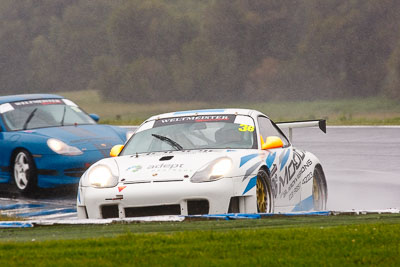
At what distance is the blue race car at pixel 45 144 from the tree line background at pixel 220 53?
182 feet

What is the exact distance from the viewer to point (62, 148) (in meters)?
13.1

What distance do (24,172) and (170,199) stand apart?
17.5ft

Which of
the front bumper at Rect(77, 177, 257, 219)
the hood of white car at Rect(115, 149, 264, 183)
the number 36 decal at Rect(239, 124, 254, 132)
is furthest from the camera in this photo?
the number 36 decal at Rect(239, 124, 254, 132)

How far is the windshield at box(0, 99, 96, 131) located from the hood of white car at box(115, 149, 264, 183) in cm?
487

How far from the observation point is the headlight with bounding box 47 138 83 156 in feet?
42.8

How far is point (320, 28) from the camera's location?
7975cm

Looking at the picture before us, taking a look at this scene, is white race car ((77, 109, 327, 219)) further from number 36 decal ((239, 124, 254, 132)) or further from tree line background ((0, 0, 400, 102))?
tree line background ((0, 0, 400, 102))

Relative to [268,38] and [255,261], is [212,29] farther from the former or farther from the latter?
[255,261]

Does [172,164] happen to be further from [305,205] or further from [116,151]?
[305,205]

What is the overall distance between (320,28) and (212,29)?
1096 centimetres

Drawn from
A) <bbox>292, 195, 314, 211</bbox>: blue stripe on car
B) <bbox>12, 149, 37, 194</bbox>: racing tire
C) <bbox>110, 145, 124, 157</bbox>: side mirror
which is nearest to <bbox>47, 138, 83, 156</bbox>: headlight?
<bbox>12, 149, 37, 194</bbox>: racing tire

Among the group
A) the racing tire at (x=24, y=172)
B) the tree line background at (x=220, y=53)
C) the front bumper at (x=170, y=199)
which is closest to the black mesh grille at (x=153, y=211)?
Result: the front bumper at (x=170, y=199)

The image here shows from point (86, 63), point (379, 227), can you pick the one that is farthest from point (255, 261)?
point (86, 63)

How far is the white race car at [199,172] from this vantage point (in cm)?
859
